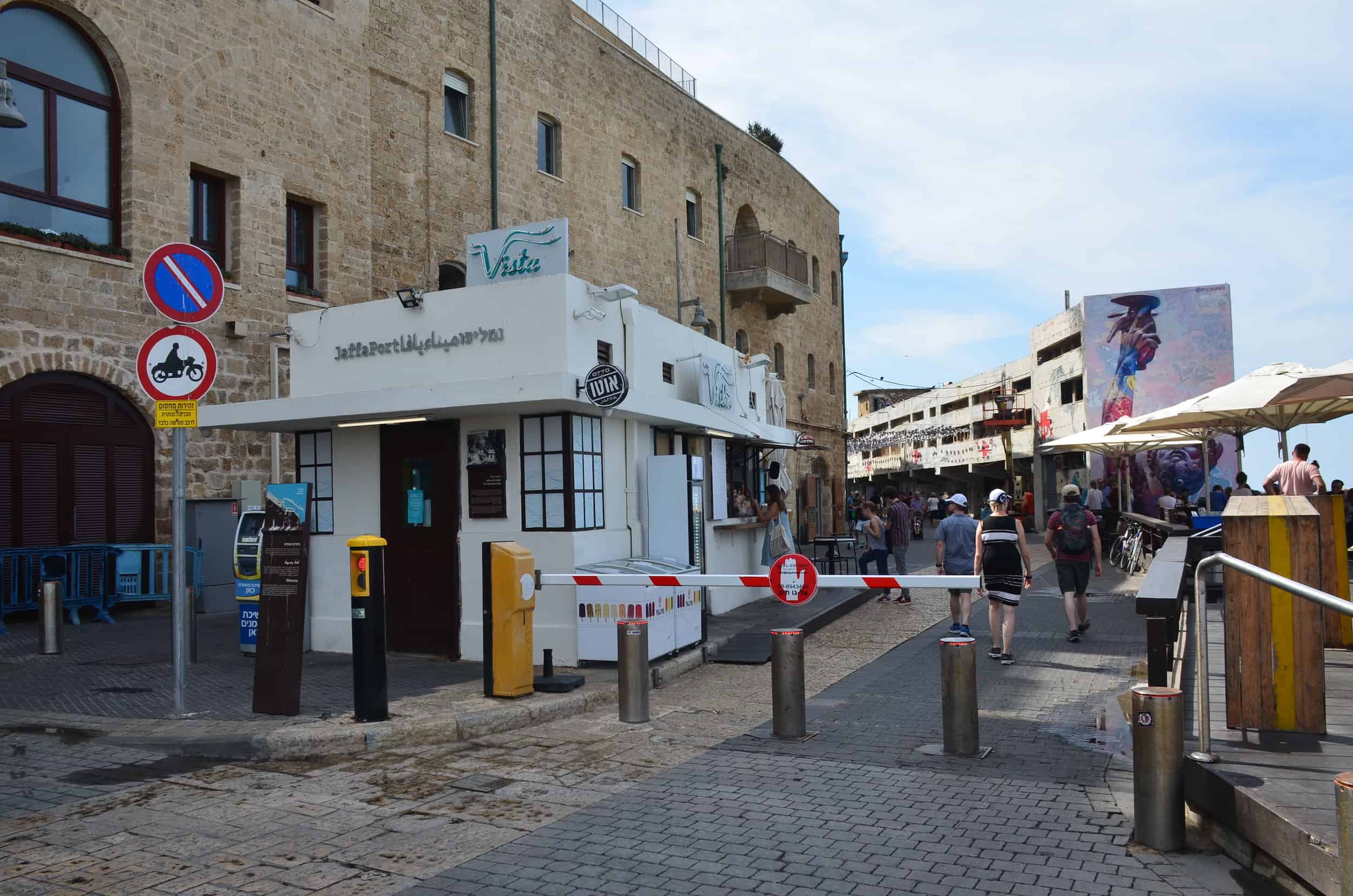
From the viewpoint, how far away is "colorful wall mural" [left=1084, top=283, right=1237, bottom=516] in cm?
3803

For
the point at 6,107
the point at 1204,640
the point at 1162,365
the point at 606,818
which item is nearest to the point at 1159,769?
the point at 1204,640

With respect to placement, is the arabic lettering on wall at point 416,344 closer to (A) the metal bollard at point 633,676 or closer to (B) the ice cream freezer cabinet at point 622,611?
(B) the ice cream freezer cabinet at point 622,611

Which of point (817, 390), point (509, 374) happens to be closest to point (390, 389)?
point (509, 374)

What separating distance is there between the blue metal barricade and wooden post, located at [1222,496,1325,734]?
13.2 m

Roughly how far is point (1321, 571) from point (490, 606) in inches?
241

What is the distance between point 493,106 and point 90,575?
551 inches

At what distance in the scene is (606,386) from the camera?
1038 centimetres

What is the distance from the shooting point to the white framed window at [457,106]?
75.4ft

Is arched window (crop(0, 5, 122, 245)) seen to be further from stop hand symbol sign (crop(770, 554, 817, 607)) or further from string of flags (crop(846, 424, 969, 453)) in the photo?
string of flags (crop(846, 424, 969, 453))

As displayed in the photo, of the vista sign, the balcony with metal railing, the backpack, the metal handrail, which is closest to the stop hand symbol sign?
the metal handrail

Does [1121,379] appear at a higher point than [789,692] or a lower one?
higher

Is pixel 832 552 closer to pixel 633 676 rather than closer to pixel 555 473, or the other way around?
pixel 555 473

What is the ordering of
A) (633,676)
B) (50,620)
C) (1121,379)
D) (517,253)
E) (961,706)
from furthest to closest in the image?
(1121,379)
(517,253)
(50,620)
(633,676)
(961,706)

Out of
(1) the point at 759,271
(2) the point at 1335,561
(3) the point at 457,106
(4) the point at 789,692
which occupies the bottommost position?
(4) the point at 789,692
